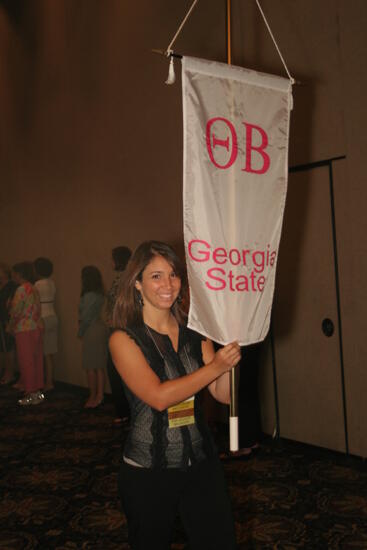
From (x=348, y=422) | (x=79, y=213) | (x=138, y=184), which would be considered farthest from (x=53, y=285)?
(x=348, y=422)

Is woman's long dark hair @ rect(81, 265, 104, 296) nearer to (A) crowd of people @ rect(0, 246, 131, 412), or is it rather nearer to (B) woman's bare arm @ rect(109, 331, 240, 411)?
(A) crowd of people @ rect(0, 246, 131, 412)

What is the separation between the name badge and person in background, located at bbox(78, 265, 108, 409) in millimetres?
4303

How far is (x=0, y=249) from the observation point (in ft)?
29.8

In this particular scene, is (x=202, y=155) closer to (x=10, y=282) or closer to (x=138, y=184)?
(x=138, y=184)

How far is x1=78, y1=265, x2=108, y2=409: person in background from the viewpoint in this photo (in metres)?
6.17

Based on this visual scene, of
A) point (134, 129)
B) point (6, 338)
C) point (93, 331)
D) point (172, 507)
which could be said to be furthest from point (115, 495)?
point (6, 338)

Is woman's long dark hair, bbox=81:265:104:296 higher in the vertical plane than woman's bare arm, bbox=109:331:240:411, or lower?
higher

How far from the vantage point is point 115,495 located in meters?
3.70

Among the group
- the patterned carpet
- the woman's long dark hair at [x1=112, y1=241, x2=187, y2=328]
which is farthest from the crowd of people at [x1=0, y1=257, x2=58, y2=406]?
the woman's long dark hair at [x1=112, y1=241, x2=187, y2=328]

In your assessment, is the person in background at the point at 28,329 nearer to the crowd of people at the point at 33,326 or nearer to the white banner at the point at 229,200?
the crowd of people at the point at 33,326

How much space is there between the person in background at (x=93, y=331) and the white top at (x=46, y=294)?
0.91 meters

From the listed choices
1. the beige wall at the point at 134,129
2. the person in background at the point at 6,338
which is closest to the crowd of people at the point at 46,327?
the beige wall at the point at 134,129

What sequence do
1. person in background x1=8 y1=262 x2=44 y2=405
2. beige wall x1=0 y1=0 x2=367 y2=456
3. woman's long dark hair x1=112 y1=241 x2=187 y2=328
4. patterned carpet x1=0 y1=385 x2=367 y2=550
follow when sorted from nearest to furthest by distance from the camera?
woman's long dark hair x1=112 y1=241 x2=187 y2=328
patterned carpet x1=0 y1=385 x2=367 y2=550
beige wall x1=0 y1=0 x2=367 y2=456
person in background x1=8 y1=262 x2=44 y2=405

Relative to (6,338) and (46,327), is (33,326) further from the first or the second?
(6,338)
